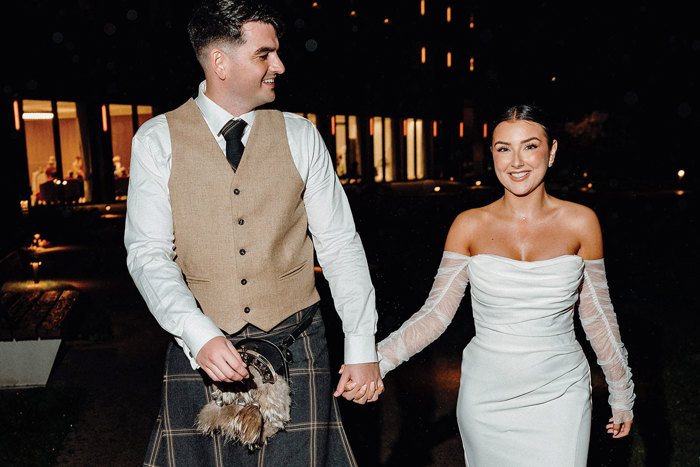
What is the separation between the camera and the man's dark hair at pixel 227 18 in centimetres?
245

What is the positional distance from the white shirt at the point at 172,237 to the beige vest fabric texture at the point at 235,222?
0.05 metres

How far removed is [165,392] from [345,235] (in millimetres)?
899

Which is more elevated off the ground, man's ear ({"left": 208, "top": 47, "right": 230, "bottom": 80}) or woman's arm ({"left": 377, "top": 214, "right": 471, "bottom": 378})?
man's ear ({"left": 208, "top": 47, "right": 230, "bottom": 80})

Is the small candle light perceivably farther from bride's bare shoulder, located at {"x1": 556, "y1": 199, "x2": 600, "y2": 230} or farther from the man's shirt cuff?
bride's bare shoulder, located at {"x1": 556, "y1": 199, "x2": 600, "y2": 230}

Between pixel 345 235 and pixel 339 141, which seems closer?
pixel 345 235

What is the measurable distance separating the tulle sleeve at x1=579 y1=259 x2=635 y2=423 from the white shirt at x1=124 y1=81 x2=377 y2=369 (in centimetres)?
112

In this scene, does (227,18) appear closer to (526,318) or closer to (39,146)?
(526,318)

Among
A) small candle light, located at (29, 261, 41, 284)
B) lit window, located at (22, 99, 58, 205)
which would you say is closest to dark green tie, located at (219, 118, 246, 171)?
small candle light, located at (29, 261, 41, 284)

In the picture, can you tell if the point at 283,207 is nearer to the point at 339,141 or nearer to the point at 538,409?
the point at 538,409

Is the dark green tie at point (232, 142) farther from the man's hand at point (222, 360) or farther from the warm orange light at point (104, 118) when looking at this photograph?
the warm orange light at point (104, 118)

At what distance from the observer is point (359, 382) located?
270 cm

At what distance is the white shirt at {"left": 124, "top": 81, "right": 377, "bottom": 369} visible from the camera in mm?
2281

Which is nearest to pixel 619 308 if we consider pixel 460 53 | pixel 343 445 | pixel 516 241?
pixel 516 241

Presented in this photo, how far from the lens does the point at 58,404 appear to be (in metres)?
5.58
